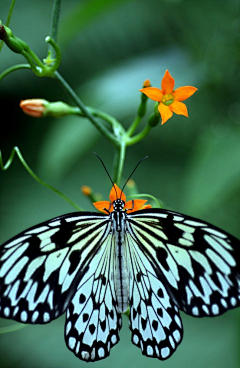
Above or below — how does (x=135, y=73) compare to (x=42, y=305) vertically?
above

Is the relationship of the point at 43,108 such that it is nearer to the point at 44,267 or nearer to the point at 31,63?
the point at 31,63

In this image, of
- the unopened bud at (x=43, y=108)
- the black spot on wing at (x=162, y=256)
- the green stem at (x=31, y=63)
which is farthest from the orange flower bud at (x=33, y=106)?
the black spot on wing at (x=162, y=256)

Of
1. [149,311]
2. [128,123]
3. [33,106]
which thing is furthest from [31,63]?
[128,123]

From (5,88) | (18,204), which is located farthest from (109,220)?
(18,204)

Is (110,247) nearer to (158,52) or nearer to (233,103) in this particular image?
(233,103)

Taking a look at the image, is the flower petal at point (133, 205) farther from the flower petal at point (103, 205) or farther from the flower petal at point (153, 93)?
the flower petal at point (153, 93)

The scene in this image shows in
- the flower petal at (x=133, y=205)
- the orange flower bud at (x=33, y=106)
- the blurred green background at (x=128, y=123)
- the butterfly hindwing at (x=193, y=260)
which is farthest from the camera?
the blurred green background at (x=128, y=123)

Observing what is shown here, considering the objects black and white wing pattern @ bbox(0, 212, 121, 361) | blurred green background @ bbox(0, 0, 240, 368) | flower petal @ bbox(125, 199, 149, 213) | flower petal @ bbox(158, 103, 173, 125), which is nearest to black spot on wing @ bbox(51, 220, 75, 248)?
black and white wing pattern @ bbox(0, 212, 121, 361)
